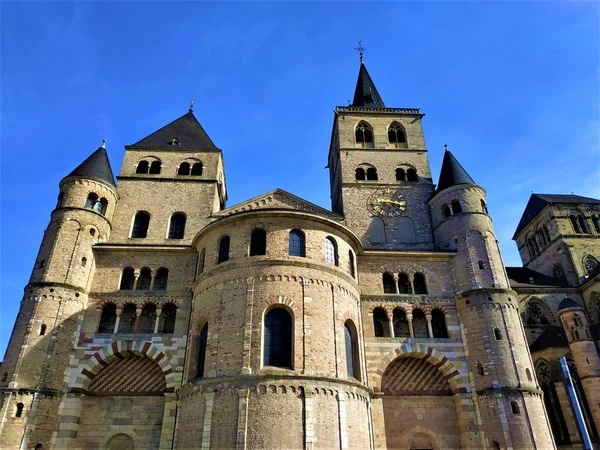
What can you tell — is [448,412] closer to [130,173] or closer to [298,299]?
[298,299]

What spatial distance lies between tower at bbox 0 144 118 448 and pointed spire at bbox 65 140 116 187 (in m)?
0.06

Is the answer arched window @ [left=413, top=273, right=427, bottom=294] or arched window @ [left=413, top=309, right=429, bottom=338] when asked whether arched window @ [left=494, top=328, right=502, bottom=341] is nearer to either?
arched window @ [left=413, top=309, right=429, bottom=338]

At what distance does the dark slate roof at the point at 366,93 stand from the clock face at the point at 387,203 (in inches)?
415

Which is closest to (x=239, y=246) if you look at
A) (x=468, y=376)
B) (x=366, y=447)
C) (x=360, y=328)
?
(x=360, y=328)

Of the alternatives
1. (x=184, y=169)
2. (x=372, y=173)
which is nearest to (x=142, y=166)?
(x=184, y=169)

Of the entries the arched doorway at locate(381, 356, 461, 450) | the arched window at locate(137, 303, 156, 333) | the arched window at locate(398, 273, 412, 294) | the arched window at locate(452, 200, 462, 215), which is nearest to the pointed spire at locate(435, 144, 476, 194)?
the arched window at locate(452, 200, 462, 215)

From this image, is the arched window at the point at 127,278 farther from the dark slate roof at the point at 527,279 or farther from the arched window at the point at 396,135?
the dark slate roof at the point at 527,279

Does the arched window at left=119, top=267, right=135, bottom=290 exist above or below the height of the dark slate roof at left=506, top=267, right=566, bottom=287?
below

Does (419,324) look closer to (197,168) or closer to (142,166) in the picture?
(197,168)

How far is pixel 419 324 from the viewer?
23.5 meters

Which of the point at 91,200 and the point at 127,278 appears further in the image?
the point at 91,200

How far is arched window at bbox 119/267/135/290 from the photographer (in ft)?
77.2

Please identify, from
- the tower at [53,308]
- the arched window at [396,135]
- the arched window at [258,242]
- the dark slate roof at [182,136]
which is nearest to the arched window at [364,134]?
the arched window at [396,135]

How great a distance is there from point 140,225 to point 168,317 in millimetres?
7352
